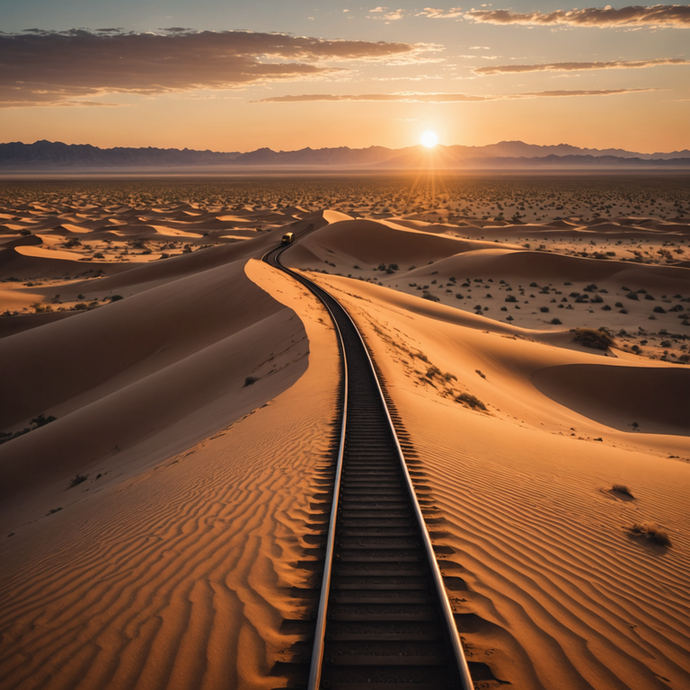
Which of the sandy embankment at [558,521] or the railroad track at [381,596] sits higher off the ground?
the railroad track at [381,596]

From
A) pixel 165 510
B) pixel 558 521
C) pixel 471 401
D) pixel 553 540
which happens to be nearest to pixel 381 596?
pixel 553 540

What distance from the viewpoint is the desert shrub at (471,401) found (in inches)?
637

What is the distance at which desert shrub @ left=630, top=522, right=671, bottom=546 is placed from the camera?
7016mm

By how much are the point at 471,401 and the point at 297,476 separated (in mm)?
9324

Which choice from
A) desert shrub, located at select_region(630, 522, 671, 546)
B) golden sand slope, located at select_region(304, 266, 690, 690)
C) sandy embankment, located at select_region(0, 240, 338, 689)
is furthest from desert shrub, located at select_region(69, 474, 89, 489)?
desert shrub, located at select_region(630, 522, 671, 546)

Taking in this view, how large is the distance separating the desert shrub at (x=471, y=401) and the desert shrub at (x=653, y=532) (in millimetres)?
8581

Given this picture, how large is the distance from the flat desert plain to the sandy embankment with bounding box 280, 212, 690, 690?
1.4 inches

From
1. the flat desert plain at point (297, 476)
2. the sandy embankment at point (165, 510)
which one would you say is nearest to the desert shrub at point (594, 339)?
the flat desert plain at point (297, 476)

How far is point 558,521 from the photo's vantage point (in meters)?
7.36

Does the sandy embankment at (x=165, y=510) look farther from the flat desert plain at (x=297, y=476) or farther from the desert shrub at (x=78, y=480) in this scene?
the desert shrub at (x=78, y=480)

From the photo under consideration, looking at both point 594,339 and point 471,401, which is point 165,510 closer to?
point 471,401

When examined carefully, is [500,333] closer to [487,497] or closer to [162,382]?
[162,382]

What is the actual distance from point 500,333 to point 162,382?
60.7 feet

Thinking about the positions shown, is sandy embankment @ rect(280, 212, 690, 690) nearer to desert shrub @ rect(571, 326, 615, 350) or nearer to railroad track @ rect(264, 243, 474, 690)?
railroad track @ rect(264, 243, 474, 690)
